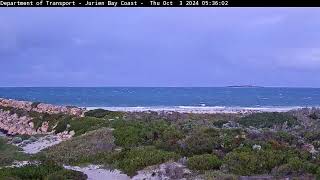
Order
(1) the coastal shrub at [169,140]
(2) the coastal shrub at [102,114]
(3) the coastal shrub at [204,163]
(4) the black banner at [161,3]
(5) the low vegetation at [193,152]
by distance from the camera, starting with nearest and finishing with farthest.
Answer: (4) the black banner at [161,3], (5) the low vegetation at [193,152], (3) the coastal shrub at [204,163], (1) the coastal shrub at [169,140], (2) the coastal shrub at [102,114]

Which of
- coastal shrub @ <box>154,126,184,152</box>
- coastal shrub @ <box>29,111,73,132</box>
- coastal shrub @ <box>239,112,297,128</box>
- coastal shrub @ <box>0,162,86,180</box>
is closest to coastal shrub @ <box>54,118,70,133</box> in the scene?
coastal shrub @ <box>29,111,73,132</box>

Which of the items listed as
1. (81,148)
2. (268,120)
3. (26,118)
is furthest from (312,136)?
(26,118)

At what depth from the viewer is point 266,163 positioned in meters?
17.8

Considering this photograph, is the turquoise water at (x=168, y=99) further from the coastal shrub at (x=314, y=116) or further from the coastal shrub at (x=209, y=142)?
the coastal shrub at (x=209, y=142)

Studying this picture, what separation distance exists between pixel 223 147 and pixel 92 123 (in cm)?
1370

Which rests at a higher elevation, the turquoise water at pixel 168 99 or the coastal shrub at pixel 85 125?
the coastal shrub at pixel 85 125

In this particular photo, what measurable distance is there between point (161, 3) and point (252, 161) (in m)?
10.6

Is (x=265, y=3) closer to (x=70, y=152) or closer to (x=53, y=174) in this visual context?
(x=53, y=174)

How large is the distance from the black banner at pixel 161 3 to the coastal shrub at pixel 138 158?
10056 mm

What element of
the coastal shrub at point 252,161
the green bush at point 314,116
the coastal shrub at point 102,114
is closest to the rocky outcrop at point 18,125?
the coastal shrub at point 102,114

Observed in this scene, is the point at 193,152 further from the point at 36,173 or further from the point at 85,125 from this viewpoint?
the point at 85,125

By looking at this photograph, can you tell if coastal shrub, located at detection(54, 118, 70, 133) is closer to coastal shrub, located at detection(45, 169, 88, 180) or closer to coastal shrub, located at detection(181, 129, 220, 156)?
coastal shrub, located at detection(181, 129, 220, 156)

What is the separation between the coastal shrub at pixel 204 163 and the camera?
58.3ft

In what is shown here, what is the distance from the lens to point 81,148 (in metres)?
24.2
